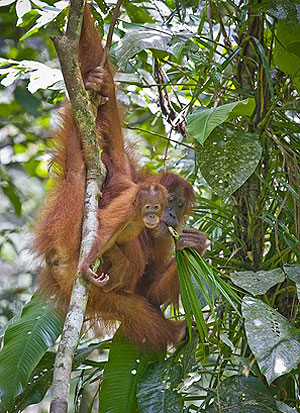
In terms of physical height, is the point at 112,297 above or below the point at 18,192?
below

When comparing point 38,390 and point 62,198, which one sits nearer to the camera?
point 62,198

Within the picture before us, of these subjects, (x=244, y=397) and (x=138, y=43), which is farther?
(x=138, y=43)

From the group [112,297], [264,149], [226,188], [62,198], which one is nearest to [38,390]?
[112,297]

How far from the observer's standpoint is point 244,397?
211 centimetres

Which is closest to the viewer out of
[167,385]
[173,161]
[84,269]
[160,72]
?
[84,269]

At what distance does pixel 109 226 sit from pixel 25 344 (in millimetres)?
652

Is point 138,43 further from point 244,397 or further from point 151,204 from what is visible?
point 244,397

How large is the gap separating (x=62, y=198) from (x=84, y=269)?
0.62 meters

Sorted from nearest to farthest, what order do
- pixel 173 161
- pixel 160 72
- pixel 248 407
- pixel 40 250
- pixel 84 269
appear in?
pixel 84 269 < pixel 248 407 < pixel 40 250 < pixel 160 72 < pixel 173 161

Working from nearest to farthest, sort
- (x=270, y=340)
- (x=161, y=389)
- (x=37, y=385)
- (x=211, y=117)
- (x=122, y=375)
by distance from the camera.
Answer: (x=270, y=340) < (x=211, y=117) < (x=161, y=389) < (x=122, y=375) < (x=37, y=385)

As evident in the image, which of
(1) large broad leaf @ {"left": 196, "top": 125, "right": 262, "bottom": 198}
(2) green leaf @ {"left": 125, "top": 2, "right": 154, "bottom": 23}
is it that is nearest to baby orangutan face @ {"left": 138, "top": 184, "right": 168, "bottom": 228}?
(1) large broad leaf @ {"left": 196, "top": 125, "right": 262, "bottom": 198}

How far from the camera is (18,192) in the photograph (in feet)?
12.9

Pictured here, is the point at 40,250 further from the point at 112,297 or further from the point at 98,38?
the point at 98,38

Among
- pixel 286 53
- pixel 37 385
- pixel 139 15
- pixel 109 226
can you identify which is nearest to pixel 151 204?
pixel 109 226
